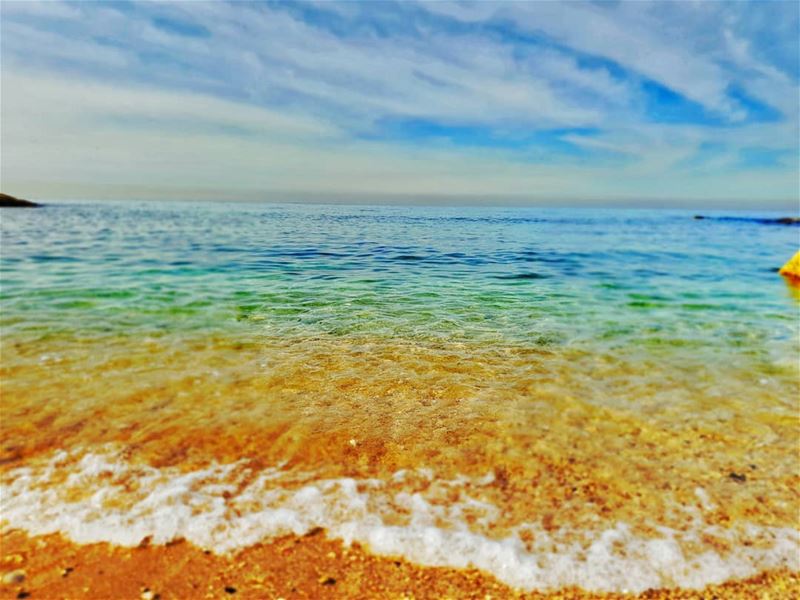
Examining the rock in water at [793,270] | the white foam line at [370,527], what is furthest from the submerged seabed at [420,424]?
the rock in water at [793,270]

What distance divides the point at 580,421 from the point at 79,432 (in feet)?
15.7

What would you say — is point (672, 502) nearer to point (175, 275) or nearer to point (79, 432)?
point (79, 432)

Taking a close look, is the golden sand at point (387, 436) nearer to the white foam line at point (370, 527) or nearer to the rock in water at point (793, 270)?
the white foam line at point (370, 527)

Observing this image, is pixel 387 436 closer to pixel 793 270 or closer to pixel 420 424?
pixel 420 424

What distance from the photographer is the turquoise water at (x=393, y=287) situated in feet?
25.9

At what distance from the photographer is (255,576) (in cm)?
286

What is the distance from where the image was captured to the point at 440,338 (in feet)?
23.8

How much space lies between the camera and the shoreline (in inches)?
108

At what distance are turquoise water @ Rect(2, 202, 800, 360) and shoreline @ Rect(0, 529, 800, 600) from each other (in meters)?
4.42

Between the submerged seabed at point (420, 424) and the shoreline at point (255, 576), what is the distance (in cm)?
10

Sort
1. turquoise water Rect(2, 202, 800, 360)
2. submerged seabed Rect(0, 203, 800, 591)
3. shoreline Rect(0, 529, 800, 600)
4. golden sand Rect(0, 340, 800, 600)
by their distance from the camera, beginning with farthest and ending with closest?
turquoise water Rect(2, 202, 800, 360)
submerged seabed Rect(0, 203, 800, 591)
golden sand Rect(0, 340, 800, 600)
shoreline Rect(0, 529, 800, 600)

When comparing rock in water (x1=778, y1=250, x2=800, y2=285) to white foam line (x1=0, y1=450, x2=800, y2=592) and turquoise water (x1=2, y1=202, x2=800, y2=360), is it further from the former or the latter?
white foam line (x1=0, y1=450, x2=800, y2=592)

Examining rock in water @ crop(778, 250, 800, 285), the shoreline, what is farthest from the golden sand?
rock in water @ crop(778, 250, 800, 285)

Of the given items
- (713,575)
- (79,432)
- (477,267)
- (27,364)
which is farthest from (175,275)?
(713,575)
